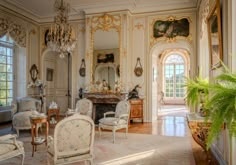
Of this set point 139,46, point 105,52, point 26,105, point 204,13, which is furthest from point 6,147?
point 139,46

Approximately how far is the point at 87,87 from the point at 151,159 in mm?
4946

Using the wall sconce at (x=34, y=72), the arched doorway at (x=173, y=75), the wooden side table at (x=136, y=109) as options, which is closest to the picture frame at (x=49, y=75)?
the wall sconce at (x=34, y=72)

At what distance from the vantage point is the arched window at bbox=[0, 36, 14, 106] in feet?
27.9

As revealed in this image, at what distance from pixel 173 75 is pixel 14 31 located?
10.8 metres

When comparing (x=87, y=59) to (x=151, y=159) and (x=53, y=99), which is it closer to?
(x=53, y=99)

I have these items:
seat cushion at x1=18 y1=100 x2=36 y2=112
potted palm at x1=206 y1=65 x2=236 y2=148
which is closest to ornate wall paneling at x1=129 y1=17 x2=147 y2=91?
seat cushion at x1=18 y1=100 x2=36 y2=112

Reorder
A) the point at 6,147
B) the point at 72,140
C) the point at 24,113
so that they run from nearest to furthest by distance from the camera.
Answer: the point at 72,140 < the point at 6,147 < the point at 24,113

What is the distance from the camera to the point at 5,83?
866 cm

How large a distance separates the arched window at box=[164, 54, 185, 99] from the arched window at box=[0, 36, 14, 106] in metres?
10.3

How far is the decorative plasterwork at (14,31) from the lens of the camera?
7.87 m

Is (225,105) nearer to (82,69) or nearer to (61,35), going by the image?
(61,35)

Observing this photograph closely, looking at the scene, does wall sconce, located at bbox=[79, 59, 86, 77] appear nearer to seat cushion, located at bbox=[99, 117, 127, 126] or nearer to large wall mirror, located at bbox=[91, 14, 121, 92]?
large wall mirror, located at bbox=[91, 14, 121, 92]

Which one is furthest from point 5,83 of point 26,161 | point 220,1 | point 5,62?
point 220,1

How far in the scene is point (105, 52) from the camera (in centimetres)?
870
